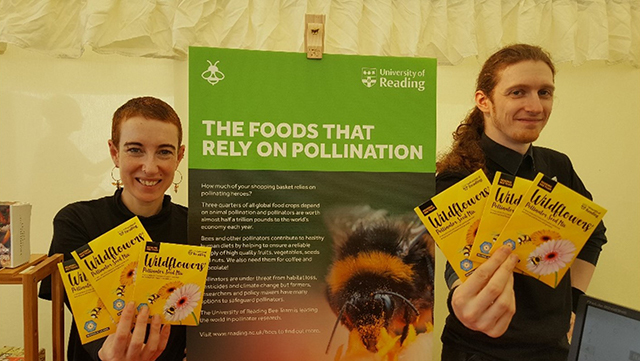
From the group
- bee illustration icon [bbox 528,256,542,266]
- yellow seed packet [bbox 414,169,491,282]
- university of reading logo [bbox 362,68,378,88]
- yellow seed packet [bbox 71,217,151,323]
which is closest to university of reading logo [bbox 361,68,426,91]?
university of reading logo [bbox 362,68,378,88]

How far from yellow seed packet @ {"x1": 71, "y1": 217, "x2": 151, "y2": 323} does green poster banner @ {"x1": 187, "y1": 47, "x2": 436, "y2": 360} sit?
138mm

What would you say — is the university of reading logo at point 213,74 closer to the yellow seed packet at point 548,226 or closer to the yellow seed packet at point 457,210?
the yellow seed packet at point 457,210

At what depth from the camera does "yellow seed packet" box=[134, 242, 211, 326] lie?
109cm

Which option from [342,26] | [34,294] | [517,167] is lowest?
[34,294]

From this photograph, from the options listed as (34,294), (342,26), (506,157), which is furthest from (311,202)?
(342,26)

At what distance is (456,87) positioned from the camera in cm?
248

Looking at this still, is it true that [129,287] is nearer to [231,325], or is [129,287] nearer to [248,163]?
[231,325]

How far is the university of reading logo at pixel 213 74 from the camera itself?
1157 millimetres

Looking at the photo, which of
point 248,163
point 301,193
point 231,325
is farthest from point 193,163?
point 231,325

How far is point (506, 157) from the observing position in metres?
1.42

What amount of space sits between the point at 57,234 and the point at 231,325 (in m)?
0.64

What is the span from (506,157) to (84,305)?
3.85ft

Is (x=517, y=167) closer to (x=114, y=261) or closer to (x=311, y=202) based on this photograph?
(x=311, y=202)

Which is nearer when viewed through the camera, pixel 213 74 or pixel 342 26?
pixel 213 74
